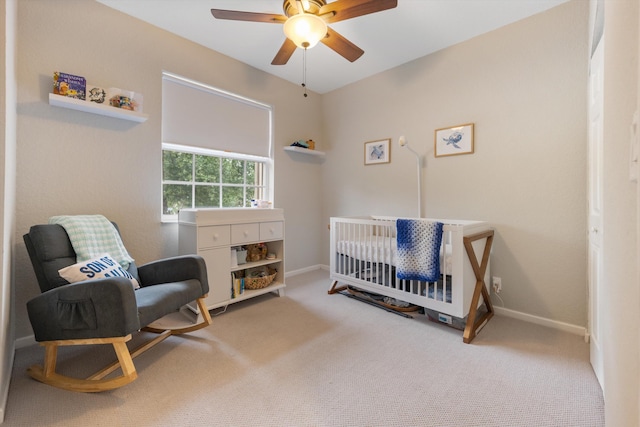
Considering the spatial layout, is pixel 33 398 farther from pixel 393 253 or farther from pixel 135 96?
pixel 393 253

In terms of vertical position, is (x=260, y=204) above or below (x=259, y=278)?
above

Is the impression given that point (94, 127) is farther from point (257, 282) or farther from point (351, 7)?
point (351, 7)

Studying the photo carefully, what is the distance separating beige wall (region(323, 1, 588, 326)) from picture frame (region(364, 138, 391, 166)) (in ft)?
0.29

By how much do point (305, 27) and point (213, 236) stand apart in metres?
1.73

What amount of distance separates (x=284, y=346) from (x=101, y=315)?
1.08 m

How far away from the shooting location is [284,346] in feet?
6.37

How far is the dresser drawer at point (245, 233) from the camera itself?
2.58m

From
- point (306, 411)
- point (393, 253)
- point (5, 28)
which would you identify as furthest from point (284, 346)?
point (5, 28)

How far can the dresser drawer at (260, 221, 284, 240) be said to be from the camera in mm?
2826

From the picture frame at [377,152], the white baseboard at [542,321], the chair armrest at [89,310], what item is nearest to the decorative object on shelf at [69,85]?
the chair armrest at [89,310]

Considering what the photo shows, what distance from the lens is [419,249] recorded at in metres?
2.22

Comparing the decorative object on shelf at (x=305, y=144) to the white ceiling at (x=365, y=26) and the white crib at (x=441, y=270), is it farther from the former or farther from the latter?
the white crib at (x=441, y=270)

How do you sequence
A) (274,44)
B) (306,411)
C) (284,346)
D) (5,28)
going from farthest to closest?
(274,44) → (284,346) → (306,411) → (5,28)

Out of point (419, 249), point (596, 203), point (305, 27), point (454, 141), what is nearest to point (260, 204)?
point (419, 249)
